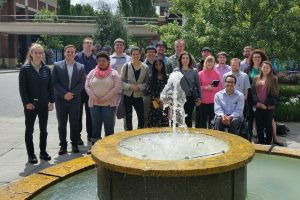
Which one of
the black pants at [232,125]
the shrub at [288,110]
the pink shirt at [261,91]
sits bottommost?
the shrub at [288,110]

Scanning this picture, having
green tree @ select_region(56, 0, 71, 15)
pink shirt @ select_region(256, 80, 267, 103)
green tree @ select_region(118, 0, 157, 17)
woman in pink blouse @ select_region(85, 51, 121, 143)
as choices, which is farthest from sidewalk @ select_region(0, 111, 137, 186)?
green tree @ select_region(118, 0, 157, 17)

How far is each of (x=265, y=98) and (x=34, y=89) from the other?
4.34 meters

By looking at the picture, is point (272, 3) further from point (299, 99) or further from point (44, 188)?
point (44, 188)

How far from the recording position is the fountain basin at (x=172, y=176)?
4160 millimetres

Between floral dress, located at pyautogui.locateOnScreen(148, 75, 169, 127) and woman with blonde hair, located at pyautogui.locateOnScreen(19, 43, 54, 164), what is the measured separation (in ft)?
6.48

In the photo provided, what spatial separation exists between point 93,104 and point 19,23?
41461 mm

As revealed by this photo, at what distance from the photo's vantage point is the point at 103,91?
7.50m

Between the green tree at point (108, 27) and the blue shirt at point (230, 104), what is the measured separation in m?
31.5

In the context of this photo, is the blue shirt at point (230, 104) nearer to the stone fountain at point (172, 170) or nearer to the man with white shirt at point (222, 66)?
the man with white shirt at point (222, 66)

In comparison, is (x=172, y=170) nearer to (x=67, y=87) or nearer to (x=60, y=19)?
(x=67, y=87)

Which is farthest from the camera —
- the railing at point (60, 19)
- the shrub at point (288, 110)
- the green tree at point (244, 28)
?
the railing at point (60, 19)

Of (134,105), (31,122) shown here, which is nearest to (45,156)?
(31,122)

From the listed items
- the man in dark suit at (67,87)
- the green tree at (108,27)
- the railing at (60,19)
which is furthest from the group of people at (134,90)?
the railing at (60,19)

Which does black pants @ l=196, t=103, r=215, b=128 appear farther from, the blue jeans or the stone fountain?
the stone fountain
